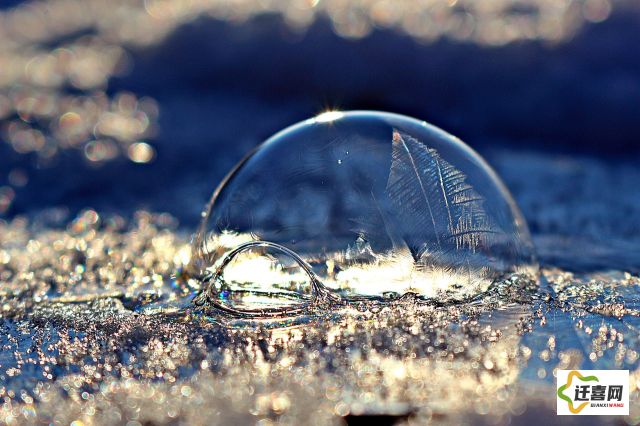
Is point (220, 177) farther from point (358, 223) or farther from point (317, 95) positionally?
point (358, 223)

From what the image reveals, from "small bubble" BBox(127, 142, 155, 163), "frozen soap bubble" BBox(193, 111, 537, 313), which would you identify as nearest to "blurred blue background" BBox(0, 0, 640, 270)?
"small bubble" BBox(127, 142, 155, 163)

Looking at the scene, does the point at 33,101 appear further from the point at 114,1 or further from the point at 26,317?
the point at 26,317

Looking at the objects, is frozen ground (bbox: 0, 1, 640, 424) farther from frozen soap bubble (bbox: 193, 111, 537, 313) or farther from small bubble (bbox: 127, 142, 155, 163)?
frozen soap bubble (bbox: 193, 111, 537, 313)

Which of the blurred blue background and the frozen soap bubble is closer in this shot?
the frozen soap bubble

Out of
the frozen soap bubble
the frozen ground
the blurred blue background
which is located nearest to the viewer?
the frozen ground

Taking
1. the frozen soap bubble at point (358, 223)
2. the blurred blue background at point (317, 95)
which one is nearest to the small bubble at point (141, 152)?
the blurred blue background at point (317, 95)

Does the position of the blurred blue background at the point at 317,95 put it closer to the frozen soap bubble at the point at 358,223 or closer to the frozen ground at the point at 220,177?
the frozen ground at the point at 220,177
